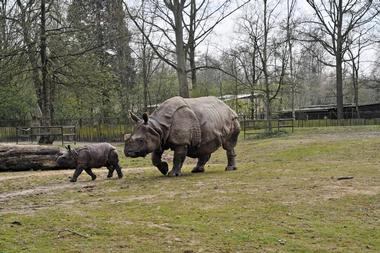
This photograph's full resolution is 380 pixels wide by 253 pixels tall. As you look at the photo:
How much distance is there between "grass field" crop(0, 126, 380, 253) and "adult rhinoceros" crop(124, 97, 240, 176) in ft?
2.81

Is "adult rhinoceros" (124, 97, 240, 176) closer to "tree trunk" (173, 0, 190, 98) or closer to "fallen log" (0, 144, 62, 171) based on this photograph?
"fallen log" (0, 144, 62, 171)

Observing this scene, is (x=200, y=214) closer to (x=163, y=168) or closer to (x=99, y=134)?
(x=163, y=168)

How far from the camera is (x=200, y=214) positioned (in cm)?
774

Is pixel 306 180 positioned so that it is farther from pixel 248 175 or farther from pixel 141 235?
pixel 141 235

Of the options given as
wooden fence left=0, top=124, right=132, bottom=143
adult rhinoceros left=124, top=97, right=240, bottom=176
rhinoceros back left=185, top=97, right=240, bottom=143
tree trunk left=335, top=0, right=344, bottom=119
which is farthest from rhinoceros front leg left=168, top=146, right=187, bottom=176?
tree trunk left=335, top=0, right=344, bottom=119

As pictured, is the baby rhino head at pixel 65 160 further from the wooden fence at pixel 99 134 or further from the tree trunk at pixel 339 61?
the tree trunk at pixel 339 61

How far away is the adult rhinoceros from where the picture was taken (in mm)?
12672

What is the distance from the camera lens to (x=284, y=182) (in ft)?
36.0

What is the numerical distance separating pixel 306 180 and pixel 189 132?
3450 mm

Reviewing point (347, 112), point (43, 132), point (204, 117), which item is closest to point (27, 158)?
point (204, 117)

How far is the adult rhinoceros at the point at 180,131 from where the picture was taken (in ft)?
41.6

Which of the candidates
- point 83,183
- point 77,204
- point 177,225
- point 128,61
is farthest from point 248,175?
point 128,61

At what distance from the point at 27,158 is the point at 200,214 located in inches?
437

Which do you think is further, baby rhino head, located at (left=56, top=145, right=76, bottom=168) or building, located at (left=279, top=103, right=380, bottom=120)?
building, located at (left=279, top=103, right=380, bottom=120)
